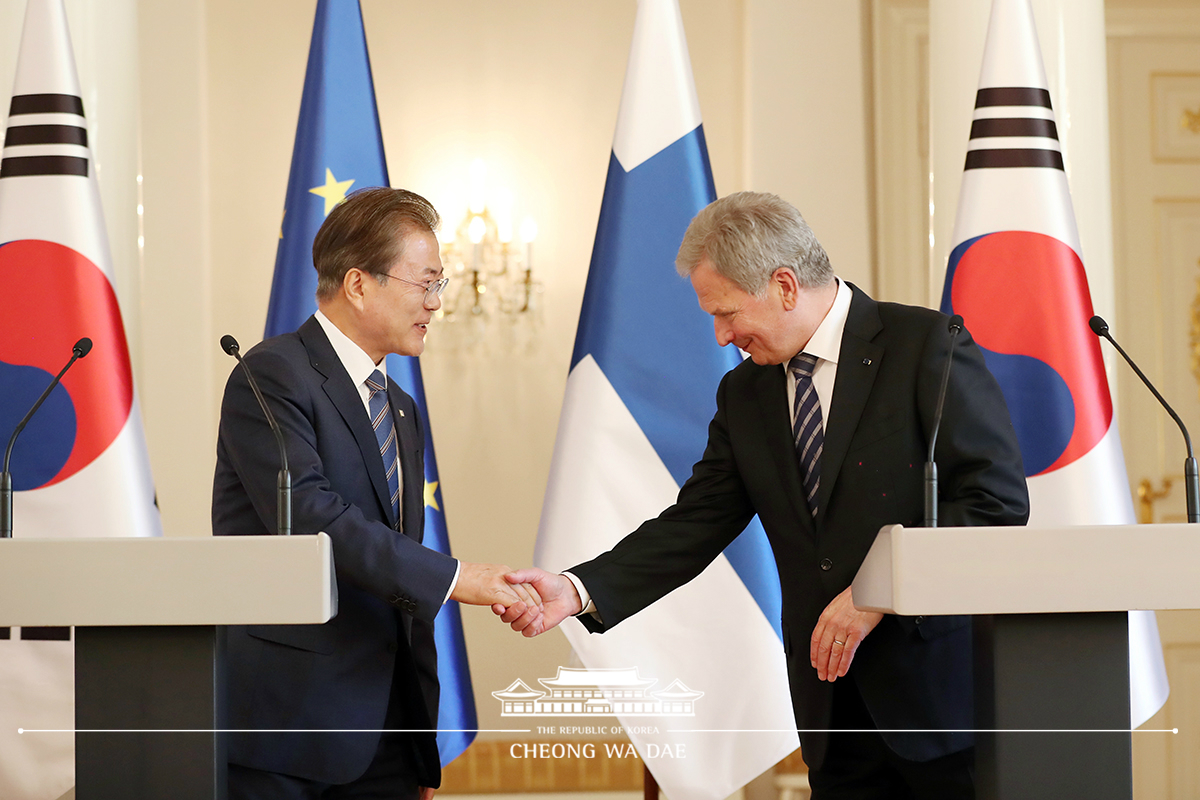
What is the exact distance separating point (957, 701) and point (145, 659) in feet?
4.31

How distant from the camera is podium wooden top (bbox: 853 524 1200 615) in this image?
1340 millimetres

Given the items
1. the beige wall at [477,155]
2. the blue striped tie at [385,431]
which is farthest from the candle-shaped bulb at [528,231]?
the blue striped tie at [385,431]

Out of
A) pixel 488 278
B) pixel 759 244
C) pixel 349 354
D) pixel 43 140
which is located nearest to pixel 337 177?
pixel 43 140

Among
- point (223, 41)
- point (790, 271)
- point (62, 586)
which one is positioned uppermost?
point (223, 41)

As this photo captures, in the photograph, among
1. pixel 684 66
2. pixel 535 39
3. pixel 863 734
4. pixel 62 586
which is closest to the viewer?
pixel 62 586

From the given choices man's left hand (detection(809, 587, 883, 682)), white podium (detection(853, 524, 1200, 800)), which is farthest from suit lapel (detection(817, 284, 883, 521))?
white podium (detection(853, 524, 1200, 800))

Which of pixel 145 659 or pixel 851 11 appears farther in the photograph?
pixel 851 11

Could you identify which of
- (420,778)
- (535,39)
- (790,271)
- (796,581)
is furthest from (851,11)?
(420,778)

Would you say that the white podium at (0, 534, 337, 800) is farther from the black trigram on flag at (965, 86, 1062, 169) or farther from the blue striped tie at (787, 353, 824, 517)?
the black trigram on flag at (965, 86, 1062, 169)

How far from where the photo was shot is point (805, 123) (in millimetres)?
4684

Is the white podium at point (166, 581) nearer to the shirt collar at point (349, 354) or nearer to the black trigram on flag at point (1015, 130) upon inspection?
the shirt collar at point (349, 354)

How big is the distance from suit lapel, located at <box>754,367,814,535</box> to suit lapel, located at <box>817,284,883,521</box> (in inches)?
2.0

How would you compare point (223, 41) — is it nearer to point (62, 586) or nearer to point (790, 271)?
point (790, 271)

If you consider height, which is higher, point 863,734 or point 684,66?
point 684,66
